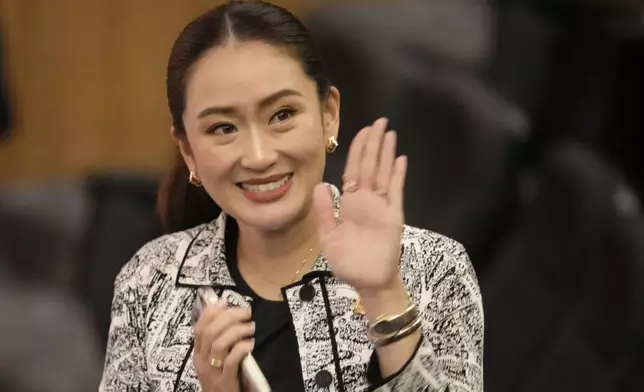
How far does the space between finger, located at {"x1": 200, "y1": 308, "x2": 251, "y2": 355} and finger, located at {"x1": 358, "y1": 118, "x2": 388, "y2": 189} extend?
160mm

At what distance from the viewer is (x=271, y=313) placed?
82 centimetres

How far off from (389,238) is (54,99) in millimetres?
676

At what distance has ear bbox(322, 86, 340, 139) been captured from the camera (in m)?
0.82

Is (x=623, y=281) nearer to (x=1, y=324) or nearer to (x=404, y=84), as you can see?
(x=404, y=84)

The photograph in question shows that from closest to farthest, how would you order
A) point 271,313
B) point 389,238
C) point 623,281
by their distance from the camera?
point 389,238, point 271,313, point 623,281

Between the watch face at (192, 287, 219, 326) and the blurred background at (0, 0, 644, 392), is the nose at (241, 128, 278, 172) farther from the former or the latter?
the blurred background at (0, 0, 644, 392)

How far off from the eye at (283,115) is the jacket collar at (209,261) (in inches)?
3.4

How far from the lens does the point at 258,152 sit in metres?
0.77

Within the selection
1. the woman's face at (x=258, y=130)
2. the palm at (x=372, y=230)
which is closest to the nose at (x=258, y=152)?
the woman's face at (x=258, y=130)

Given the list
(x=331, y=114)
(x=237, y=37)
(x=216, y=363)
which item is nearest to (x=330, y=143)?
(x=331, y=114)

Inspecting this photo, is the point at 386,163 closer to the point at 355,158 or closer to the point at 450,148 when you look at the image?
the point at 355,158

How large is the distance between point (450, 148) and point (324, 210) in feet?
1.50

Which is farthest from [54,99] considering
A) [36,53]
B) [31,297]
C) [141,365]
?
[141,365]

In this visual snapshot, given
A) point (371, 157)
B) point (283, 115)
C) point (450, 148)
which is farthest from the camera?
point (450, 148)
